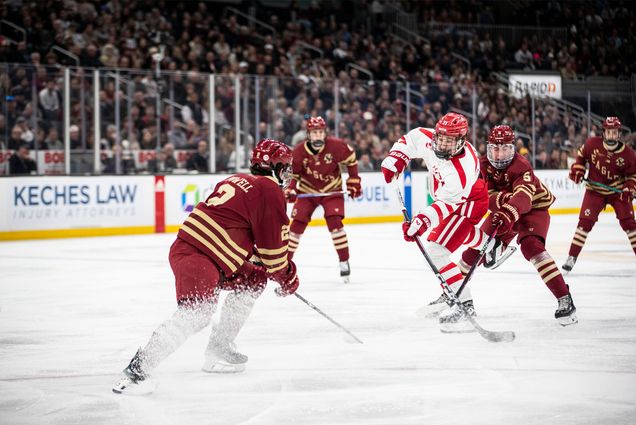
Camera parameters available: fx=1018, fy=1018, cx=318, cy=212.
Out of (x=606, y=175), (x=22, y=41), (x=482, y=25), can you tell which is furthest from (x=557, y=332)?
(x=482, y=25)

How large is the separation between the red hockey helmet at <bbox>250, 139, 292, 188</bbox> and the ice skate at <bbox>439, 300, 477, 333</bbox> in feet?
6.02

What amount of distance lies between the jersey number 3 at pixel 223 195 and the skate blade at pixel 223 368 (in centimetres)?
80

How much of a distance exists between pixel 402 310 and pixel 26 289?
298cm

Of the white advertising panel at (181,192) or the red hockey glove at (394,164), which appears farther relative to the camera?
the white advertising panel at (181,192)

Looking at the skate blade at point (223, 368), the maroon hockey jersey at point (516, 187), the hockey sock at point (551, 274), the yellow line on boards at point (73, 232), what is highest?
the maroon hockey jersey at point (516, 187)

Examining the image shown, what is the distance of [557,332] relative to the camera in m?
5.67

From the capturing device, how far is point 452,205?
5.77 meters

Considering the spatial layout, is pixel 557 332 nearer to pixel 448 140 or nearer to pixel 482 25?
pixel 448 140

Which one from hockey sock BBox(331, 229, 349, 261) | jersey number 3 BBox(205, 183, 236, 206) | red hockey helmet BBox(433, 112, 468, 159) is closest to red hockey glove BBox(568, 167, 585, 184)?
hockey sock BBox(331, 229, 349, 261)

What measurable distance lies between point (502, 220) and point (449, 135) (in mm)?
562

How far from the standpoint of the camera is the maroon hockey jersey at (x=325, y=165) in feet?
28.7

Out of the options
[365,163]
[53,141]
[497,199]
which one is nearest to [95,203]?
[53,141]

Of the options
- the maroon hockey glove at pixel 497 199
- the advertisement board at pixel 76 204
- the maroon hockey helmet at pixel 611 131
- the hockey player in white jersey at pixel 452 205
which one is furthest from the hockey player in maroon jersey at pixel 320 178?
the advertisement board at pixel 76 204

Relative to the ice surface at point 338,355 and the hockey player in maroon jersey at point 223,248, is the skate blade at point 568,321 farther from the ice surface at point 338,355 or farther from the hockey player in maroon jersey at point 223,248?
the hockey player in maroon jersey at point 223,248
